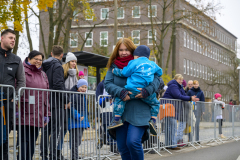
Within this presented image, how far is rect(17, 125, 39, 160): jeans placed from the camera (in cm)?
600

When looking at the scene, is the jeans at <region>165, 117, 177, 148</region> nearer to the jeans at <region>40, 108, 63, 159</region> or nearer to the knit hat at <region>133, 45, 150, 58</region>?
the jeans at <region>40, 108, 63, 159</region>

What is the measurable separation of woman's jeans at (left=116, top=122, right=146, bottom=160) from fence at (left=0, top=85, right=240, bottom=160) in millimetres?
1627

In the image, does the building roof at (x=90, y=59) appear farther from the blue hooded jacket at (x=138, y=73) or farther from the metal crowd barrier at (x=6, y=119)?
the blue hooded jacket at (x=138, y=73)

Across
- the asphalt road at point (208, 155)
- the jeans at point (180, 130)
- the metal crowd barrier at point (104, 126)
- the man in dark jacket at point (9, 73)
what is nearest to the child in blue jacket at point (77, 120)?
the metal crowd barrier at point (104, 126)

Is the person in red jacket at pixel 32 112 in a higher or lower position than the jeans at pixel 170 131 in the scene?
higher

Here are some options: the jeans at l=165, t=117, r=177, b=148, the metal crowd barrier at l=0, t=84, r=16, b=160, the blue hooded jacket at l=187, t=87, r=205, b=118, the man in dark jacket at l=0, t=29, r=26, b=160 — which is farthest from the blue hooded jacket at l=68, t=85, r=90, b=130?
the blue hooded jacket at l=187, t=87, r=205, b=118

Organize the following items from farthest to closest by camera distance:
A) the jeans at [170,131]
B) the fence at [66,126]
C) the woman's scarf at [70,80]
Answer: the jeans at [170,131] → the woman's scarf at [70,80] → the fence at [66,126]

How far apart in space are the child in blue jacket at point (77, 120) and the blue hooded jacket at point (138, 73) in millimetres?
2207

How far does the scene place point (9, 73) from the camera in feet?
19.4

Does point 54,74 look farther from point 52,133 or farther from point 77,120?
point 52,133

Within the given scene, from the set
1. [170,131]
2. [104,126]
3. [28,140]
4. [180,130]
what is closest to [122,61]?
[28,140]

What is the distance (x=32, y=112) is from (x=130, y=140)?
194 centimetres

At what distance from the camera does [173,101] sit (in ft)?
33.3

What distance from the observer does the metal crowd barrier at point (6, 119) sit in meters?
5.57
